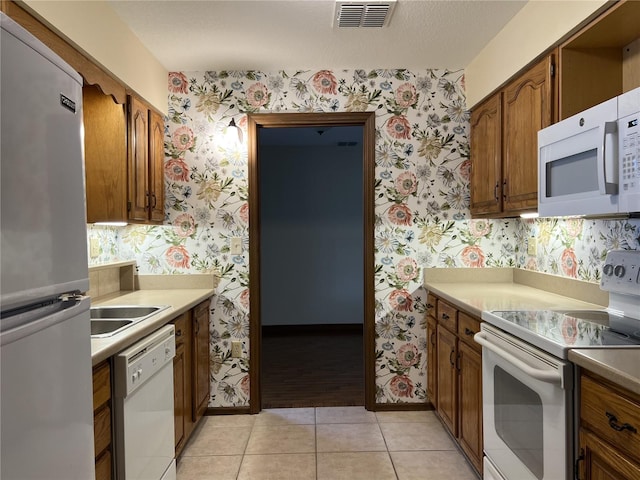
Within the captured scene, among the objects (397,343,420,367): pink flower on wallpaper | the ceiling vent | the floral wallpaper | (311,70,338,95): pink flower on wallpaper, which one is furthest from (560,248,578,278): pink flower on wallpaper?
(311,70,338,95): pink flower on wallpaper

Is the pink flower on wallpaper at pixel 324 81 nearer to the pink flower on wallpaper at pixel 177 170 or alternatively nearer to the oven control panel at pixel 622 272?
the pink flower on wallpaper at pixel 177 170

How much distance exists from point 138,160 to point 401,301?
1.92 meters

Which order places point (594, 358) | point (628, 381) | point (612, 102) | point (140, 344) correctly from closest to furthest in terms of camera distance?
point (628, 381)
point (594, 358)
point (612, 102)
point (140, 344)

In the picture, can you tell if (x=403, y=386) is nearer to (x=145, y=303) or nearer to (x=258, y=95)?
(x=145, y=303)

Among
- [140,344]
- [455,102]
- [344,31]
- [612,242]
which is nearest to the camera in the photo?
[140,344]

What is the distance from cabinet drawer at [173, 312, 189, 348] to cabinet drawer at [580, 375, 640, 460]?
183cm

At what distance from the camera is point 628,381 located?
1094 mm

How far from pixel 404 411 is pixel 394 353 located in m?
0.40

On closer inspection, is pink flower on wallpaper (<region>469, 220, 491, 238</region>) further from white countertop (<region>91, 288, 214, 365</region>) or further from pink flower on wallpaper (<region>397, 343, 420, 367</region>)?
white countertop (<region>91, 288, 214, 365</region>)

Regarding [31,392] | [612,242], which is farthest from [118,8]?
[612,242]

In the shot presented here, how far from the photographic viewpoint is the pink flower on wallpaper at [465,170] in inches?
124

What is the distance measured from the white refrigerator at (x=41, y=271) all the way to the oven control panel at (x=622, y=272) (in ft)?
6.23

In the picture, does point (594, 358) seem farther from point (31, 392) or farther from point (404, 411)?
point (404, 411)

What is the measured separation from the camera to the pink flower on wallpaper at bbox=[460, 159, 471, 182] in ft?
10.3
